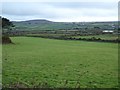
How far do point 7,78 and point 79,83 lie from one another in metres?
4.27

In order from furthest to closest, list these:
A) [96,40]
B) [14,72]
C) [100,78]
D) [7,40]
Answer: [96,40] < [7,40] < [14,72] < [100,78]

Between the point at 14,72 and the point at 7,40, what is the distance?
4316cm

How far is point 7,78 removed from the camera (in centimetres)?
1783

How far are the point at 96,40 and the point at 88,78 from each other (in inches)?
2384

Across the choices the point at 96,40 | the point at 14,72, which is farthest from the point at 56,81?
the point at 96,40

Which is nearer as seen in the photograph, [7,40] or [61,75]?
[61,75]

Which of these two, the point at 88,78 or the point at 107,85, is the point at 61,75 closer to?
the point at 88,78

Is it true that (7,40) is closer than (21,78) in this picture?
No

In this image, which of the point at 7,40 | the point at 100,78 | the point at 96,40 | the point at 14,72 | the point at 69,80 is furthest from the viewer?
the point at 96,40

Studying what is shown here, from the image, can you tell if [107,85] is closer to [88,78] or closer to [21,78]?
[88,78]

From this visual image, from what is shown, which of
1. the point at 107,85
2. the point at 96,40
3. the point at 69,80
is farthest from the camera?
the point at 96,40

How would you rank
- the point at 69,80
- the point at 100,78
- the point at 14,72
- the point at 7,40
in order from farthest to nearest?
the point at 7,40 < the point at 14,72 < the point at 100,78 < the point at 69,80

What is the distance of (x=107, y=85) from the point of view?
16.4m

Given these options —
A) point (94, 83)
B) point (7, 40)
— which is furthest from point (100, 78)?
point (7, 40)
